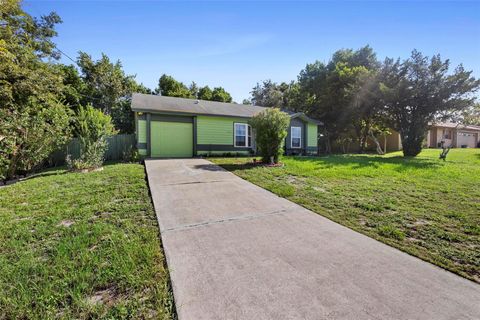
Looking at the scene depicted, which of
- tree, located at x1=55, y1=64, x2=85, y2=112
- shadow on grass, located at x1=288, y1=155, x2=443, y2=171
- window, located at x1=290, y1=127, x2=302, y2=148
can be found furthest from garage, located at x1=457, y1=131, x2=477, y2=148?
tree, located at x1=55, y1=64, x2=85, y2=112

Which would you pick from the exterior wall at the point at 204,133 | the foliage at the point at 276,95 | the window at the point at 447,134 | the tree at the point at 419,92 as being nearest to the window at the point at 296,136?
the exterior wall at the point at 204,133

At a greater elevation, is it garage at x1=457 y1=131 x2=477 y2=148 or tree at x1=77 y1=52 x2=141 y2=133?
tree at x1=77 y1=52 x2=141 y2=133

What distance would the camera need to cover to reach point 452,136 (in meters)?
27.0

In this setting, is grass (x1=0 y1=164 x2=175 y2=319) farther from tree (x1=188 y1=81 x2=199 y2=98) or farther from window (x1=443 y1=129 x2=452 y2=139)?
window (x1=443 y1=129 x2=452 y2=139)

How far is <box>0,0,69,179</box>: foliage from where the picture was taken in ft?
26.2

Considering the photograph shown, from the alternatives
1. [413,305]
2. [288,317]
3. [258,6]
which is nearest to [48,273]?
[288,317]

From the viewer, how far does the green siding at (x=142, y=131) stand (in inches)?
437

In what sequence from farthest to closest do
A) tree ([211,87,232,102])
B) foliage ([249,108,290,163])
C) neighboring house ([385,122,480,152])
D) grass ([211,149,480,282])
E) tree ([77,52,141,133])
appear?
1. tree ([211,87,232,102])
2. neighboring house ([385,122,480,152])
3. tree ([77,52,141,133])
4. foliage ([249,108,290,163])
5. grass ([211,149,480,282])

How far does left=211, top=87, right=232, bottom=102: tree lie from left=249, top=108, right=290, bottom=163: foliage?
21.9m

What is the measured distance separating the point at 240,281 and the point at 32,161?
1097 centimetres

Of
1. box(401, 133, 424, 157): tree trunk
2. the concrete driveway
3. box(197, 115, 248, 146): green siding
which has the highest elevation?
box(197, 115, 248, 146): green siding

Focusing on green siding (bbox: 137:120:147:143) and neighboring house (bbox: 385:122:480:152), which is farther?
neighboring house (bbox: 385:122:480:152)

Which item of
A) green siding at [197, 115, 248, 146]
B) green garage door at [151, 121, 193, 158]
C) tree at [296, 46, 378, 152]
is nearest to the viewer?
green garage door at [151, 121, 193, 158]

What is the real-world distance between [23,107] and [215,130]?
879cm
